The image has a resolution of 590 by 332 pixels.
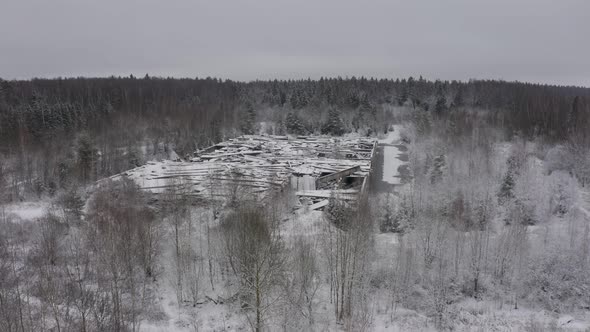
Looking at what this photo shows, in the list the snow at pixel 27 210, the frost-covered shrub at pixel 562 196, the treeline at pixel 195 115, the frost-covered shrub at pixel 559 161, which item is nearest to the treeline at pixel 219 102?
the treeline at pixel 195 115

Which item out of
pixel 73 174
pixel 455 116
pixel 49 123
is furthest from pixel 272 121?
pixel 73 174

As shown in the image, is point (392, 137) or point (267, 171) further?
point (392, 137)

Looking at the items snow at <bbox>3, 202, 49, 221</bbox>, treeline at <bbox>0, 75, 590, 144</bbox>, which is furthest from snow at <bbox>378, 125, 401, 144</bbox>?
snow at <bbox>3, 202, 49, 221</bbox>

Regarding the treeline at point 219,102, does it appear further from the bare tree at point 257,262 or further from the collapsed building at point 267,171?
the bare tree at point 257,262

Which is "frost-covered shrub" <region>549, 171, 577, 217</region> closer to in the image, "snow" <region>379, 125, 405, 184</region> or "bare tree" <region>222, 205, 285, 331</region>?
"snow" <region>379, 125, 405, 184</region>

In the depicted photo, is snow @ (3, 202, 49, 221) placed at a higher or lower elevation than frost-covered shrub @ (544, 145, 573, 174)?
lower

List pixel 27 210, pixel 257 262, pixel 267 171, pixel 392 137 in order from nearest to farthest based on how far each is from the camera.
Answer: pixel 257 262 → pixel 27 210 → pixel 267 171 → pixel 392 137

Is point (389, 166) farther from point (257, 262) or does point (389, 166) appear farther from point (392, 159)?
point (257, 262)

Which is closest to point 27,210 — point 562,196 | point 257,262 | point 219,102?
point 257,262

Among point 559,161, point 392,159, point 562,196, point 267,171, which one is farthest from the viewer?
point 392,159
